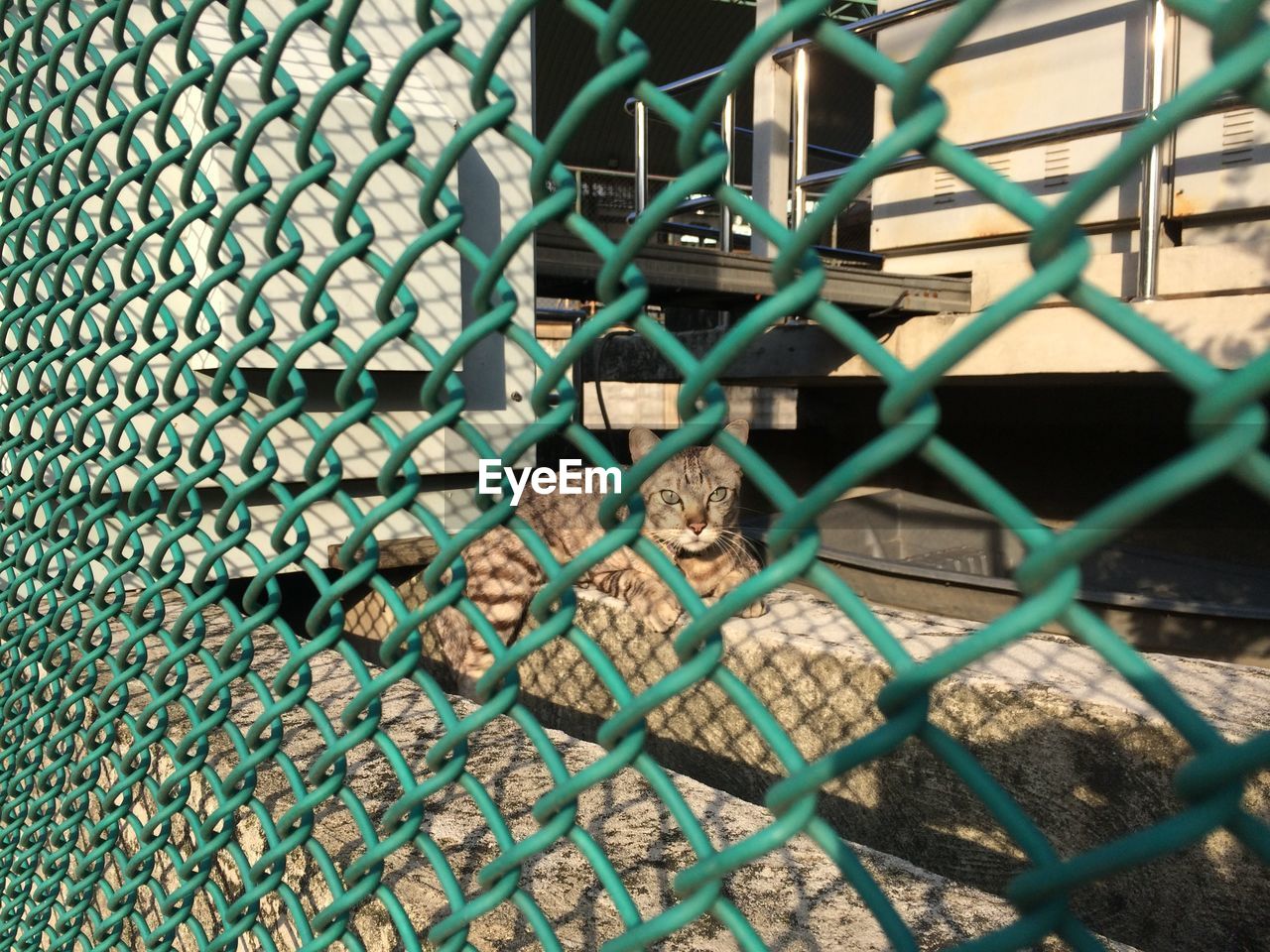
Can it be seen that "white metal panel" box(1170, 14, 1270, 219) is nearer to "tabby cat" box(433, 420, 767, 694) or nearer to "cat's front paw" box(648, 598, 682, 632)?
"tabby cat" box(433, 420, 767, 694)

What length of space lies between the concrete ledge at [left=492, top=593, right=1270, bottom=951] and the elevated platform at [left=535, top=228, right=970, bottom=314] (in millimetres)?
1687

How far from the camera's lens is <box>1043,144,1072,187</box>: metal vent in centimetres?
381

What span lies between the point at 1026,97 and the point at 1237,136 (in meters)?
0.91

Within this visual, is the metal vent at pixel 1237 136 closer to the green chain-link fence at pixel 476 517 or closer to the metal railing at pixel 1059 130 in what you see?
the metal railing at pixel 1059 130

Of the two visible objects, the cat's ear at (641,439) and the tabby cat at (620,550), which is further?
the cat's ear at (641,439)

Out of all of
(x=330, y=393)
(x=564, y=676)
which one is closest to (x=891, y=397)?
(x=564, y=676)

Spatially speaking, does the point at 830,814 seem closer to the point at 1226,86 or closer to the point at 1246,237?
the point at 1226,86

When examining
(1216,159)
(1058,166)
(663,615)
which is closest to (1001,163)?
(1058,166)

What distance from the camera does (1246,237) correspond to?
342cm

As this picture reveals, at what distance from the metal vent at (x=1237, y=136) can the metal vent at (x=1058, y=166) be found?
0.57 meters

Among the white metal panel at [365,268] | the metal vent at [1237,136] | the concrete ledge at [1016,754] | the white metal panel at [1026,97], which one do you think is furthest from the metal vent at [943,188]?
the concrete ledge at [1016,754]

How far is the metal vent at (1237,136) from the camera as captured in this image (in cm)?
338

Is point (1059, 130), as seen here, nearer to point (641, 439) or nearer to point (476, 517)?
point (641, 439)

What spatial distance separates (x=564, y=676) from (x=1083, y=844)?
5.54 ft
